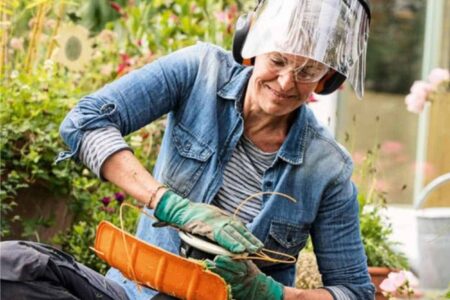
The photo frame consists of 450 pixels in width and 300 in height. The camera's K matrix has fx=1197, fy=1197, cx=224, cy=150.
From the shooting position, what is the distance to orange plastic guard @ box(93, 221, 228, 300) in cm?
265

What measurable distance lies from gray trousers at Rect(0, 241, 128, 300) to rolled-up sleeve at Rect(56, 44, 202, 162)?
33 cm

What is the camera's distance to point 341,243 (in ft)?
10.3

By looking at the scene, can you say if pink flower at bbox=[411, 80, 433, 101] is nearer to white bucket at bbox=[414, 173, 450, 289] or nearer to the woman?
white bucket at bbox=[414, 173, 450, 289]

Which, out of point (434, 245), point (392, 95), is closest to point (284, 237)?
point (434, 245)

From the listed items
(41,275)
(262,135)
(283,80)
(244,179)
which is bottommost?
(41,275)

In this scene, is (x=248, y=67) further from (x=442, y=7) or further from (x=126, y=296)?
(x=442, y=7)

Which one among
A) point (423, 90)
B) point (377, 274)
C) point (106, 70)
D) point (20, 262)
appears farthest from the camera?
point (106, 70)

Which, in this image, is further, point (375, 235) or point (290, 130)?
point (375, 235)

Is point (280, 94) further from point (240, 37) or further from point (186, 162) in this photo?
point (186, 162)

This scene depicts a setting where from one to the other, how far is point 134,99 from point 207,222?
0.45m

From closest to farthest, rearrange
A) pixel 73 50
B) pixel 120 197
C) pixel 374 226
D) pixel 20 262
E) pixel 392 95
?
pixel 20 262 → pixel 120 197 → pixel 374 226 → pixel 73 50 → pixel 392 95

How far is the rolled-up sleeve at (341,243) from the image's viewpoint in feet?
10.2

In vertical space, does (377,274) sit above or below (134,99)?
below

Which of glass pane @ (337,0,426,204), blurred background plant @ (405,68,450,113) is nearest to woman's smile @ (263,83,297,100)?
blurred background plant @ (405,68,450,113)
